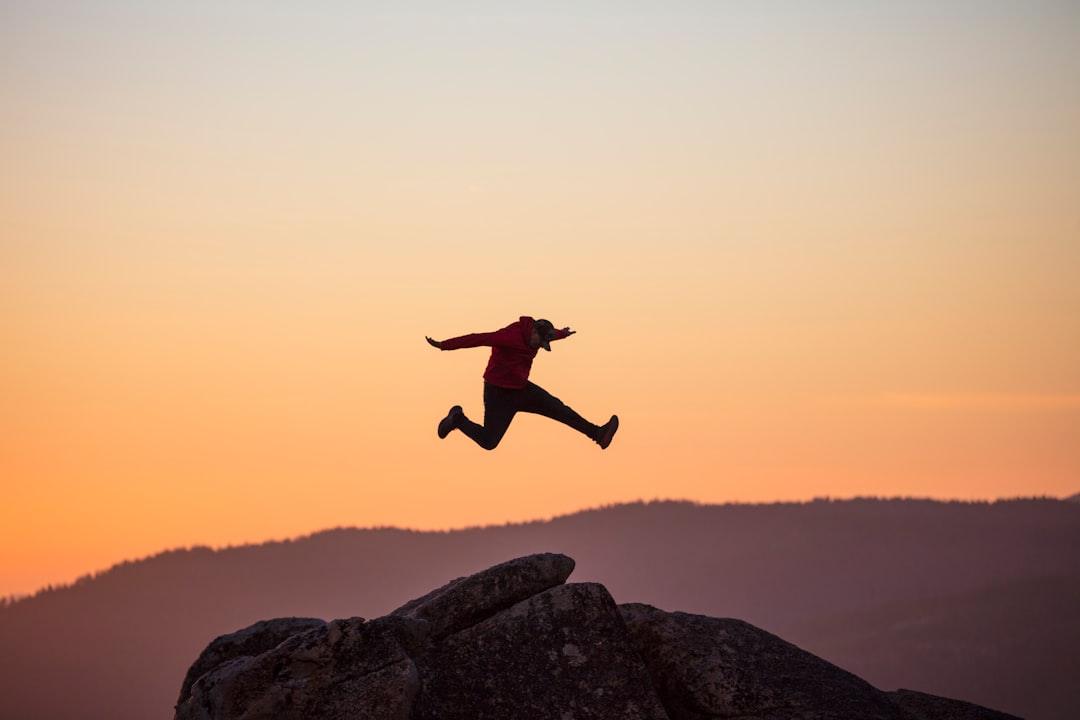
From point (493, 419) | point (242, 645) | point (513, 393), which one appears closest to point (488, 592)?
point (493, 419)

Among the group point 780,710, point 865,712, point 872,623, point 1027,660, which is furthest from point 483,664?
point 872,623

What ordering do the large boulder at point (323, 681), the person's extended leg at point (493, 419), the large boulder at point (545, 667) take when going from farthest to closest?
the person's extended leg at point (493, 419)
the large boulder at point (545, 667)
the large boulder at point (323, 681)

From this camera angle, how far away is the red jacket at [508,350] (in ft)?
72.1

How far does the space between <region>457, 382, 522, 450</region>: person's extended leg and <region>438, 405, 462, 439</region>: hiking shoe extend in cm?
7

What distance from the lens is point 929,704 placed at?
20.7m

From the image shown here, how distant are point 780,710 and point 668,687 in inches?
64.8

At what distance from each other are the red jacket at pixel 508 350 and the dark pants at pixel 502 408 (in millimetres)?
221

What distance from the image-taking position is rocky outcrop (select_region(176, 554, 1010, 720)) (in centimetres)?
1761

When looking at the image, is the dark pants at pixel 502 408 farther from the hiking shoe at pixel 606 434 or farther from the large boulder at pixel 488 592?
the large boulder at pixel 488 592

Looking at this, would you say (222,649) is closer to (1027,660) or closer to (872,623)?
(1027,660)

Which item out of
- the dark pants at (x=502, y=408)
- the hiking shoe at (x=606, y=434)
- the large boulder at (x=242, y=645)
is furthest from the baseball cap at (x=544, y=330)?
the large boulder at (x=242, y=645)

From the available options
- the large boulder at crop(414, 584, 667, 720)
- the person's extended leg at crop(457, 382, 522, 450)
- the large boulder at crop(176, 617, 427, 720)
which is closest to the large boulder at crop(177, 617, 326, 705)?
the large boulder at crop(176, 617, 427, 720)

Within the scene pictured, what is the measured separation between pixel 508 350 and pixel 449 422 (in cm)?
159

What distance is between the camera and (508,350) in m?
22.5
